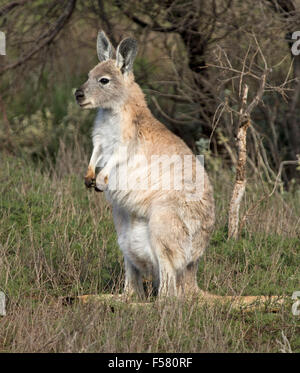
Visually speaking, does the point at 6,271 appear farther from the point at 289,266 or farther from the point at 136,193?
the point at 289,266

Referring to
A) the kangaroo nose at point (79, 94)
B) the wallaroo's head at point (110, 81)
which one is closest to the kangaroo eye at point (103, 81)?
the wallaroo's head at point (110, 81)

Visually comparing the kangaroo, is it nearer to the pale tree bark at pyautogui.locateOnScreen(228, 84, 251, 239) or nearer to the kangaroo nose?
the kangaroo nose

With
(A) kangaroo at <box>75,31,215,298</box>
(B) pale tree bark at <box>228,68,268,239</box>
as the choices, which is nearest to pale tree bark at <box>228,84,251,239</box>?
(B) pale tree bark at <box>228,68,268,239</box>

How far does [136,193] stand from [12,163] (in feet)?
10.9

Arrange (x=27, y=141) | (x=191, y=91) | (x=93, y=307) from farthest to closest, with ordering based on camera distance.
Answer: (x=27, y=141) < (x=191, y=91) < (x=93, y=307)

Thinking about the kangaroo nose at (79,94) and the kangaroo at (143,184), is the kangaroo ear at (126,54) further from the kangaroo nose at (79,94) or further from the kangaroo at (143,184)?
the kangaroo nose at (79,94)

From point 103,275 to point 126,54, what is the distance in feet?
5.64

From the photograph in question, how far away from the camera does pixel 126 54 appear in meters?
5.29

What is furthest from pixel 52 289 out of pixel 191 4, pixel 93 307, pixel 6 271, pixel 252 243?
pixel 191 4

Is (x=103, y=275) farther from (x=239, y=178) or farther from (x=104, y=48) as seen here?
(x=104, y=48)

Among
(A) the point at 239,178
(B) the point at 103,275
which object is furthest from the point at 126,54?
(B) the point at 103,275

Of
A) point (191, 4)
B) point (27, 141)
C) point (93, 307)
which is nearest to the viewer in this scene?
point (93, 307)

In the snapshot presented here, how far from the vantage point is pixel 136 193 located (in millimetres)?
5027

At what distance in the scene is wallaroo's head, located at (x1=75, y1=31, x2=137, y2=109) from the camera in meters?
5.17
